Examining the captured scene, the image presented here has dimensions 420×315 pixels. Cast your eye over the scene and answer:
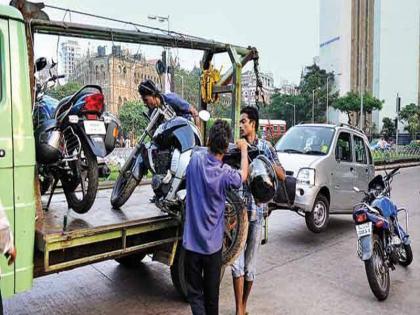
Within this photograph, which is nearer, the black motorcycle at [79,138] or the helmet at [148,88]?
the black motorcycle at [79,138]

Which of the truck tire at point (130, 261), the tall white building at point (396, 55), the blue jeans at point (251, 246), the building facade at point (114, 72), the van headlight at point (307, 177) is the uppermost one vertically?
the tall white building at point (396, 55)

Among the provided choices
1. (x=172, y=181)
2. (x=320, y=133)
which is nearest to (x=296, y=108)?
(x=320, y=133)

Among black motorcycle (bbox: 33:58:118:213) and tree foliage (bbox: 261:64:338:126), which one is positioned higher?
tree foliage (bbox: 261:64:338:126)

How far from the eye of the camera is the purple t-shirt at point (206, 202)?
10.9ft

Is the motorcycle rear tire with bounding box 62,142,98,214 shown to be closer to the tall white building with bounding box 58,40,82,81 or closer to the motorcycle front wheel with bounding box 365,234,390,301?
the tall white building with bounding box 58,40,82,81

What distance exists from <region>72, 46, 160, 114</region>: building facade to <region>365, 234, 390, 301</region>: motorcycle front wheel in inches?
116

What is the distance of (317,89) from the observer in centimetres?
6744

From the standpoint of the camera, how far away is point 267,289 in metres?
5.06

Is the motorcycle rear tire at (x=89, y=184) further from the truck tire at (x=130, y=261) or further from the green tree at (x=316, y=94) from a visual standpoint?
the green tree at (x=316, y=94)

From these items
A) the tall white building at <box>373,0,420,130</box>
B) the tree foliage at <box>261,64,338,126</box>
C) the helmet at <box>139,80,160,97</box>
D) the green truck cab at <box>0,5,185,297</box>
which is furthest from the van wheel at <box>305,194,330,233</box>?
the tall white building at <box>373,0,420,130</box>

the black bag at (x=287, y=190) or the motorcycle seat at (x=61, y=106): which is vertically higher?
the motorcycle seat at (x=61, y=106)

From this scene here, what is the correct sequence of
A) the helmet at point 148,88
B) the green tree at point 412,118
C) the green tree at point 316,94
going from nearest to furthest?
the helmet at point 148,88, the green tree at point 412,118, the green tree at point 316,94

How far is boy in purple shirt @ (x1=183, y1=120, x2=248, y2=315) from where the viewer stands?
3318mm

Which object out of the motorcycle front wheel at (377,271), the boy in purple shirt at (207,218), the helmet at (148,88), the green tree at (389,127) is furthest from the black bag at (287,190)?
the green tree at (389,127)
